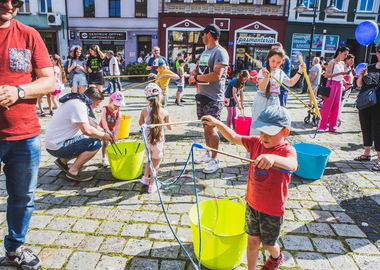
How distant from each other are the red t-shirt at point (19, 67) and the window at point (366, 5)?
24474 millimetres

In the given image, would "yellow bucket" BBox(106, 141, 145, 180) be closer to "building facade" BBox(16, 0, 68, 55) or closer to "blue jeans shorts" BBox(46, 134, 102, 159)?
"blue jeans shorts" BBox(46, 134, 102, 159)

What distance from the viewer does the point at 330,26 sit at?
20656mm

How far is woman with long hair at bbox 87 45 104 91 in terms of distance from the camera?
886cm

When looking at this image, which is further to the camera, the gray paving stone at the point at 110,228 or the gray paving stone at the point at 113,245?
the gray paving stone at the point at 110,228

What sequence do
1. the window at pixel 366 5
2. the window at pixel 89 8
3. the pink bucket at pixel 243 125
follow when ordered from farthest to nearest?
the window at pixel 89 8, the window at pixel 366 5, the pink bucket at pixel 243 125

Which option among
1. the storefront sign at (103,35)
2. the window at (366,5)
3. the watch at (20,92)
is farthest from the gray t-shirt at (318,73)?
the storefront sign at (103,35)

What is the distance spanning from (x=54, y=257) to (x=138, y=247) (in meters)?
0.75

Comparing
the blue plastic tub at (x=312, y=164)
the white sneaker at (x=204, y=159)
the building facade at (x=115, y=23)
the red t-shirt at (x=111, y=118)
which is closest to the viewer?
the blue plastic tub at (x=312, y=164)

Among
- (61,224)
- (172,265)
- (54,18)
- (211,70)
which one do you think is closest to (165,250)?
(172,265)

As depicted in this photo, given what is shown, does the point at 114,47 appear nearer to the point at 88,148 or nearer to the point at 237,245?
the point at 88,148

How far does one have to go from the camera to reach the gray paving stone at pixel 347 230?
296 cm

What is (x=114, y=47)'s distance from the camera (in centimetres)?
2336

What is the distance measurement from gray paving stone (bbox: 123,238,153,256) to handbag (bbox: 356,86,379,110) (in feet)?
13.8

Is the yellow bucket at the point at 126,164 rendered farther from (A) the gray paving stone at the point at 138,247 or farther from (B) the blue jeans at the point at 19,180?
(B) the blue jeans at the point at 19,180
